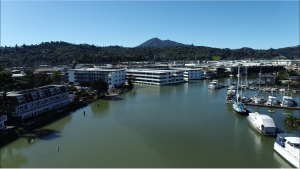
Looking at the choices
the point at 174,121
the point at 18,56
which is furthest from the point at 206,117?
the point at 18,56

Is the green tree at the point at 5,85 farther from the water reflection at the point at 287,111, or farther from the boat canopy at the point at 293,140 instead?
the water reflection at the point at 287,111

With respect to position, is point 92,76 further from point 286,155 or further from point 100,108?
point 286,155

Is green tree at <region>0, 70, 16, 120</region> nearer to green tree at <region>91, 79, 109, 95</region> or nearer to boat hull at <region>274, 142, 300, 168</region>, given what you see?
green tree at <region>91, 79, 109, 95</region>

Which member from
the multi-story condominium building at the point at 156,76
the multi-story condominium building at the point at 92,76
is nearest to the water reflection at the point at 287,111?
the multi-story condominium building at the point at 156,76

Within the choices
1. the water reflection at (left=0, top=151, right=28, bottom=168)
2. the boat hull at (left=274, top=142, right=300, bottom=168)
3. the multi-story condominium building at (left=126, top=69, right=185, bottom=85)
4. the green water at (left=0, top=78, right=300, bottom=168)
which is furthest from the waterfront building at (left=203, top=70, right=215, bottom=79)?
the water reflection at (left=0, top=151, right=28, bottom=168)

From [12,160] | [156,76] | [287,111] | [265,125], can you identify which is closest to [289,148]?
[265,125]

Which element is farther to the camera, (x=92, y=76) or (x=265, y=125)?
(x=92, y=76)

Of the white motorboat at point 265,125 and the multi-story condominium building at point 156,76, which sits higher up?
the multi-story condominium building at point 156,76
